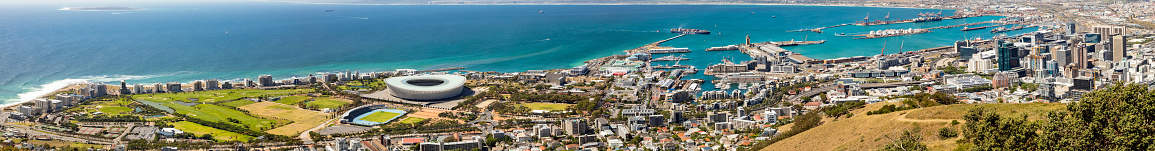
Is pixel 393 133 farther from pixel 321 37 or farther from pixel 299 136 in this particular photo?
pixel 321 37

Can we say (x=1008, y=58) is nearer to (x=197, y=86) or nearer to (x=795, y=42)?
(x=795, y=42)

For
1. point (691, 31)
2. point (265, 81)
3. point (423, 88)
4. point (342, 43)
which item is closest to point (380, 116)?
point (423, 88)

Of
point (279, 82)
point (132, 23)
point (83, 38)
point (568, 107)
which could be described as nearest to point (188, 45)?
point (83, 38)

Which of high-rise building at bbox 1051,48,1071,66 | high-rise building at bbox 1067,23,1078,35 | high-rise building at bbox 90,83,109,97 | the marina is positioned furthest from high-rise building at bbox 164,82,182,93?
high-rise building at bbox 1067,23,1078,35

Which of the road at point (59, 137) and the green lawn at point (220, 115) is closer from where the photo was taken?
the road at point (59, 137)

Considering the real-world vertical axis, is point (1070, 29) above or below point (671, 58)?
above

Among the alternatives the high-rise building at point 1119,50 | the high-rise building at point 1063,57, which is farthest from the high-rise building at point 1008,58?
the high-rise building at point 1119,50

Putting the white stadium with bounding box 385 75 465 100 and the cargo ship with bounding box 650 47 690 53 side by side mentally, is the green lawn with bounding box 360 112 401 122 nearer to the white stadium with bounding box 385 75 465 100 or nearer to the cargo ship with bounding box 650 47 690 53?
the white stadium with bounding box 385 75 465 100

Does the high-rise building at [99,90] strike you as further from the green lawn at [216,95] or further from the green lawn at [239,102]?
the green lawn at [239,102]
